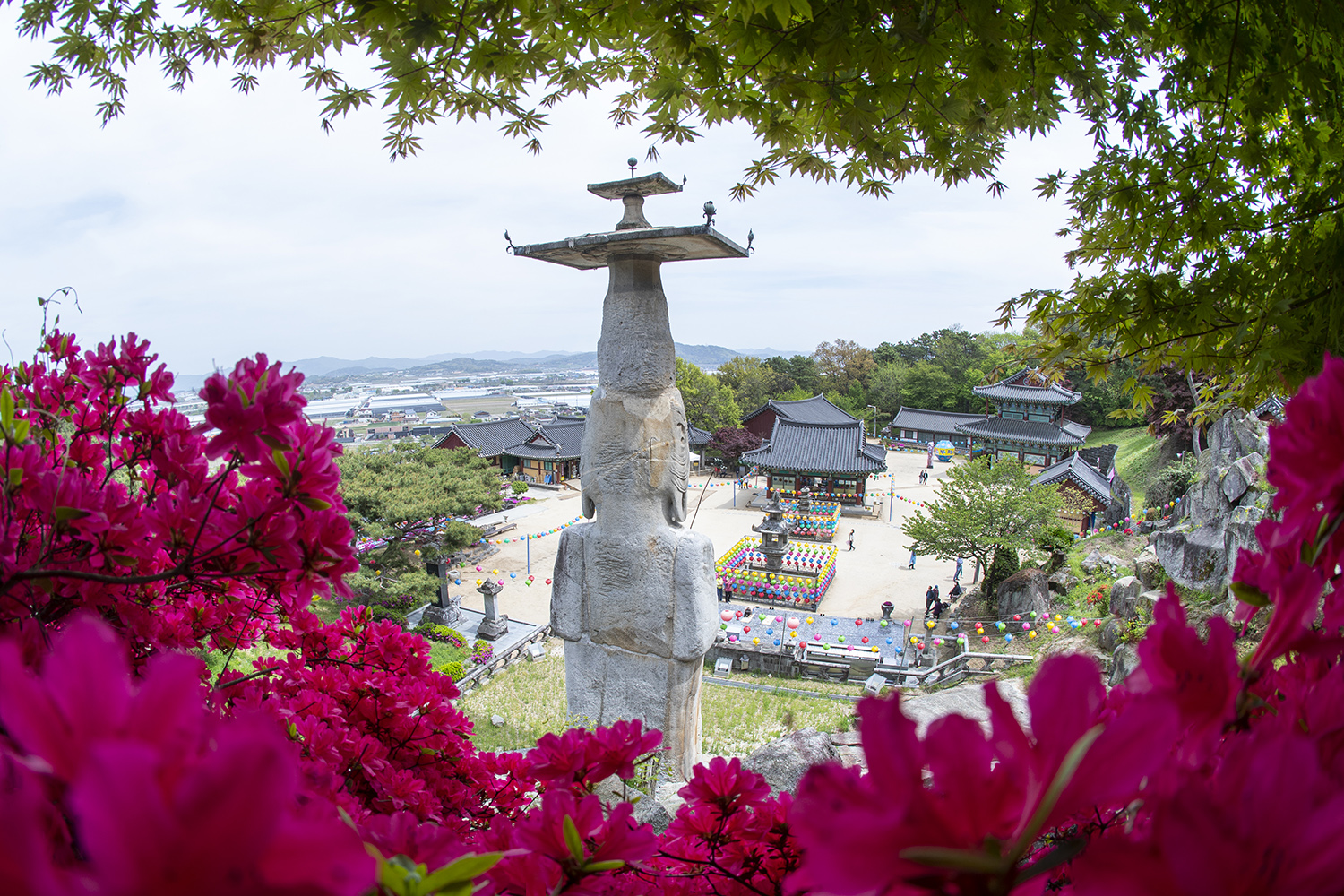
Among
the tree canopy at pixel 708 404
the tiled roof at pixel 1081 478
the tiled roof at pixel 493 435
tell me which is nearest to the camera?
the tiled roof at pixel 1081 478

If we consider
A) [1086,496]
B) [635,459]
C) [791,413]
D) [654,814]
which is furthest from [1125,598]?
[791,413]

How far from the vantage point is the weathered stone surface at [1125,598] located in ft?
38.9

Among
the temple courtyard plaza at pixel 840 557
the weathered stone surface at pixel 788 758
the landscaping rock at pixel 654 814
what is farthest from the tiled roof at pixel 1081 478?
the landscaping rock at pixel 654 814

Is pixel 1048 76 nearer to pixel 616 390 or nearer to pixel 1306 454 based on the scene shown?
pixel 1306 454

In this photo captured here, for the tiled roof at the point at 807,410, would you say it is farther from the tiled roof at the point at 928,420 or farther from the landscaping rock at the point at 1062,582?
the landscaping rock at the point at 1062,582

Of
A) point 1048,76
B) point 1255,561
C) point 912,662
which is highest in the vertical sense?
point 1048,76

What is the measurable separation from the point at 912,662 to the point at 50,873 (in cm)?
1391

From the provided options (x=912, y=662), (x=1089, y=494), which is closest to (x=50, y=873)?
(x=912, y=662)

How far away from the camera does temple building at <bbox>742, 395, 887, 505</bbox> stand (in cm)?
2620

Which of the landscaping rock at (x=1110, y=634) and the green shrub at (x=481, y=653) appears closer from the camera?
the landscaping rock at (x=1110, y=634)

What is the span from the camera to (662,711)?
471cm

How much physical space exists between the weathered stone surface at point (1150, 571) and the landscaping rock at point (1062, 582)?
150 cm

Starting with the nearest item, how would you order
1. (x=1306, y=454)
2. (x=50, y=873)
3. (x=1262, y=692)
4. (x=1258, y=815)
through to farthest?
(x=50, y=873), (x=1258, y=815), (x=1306, y=454), (x=1262, y=692)

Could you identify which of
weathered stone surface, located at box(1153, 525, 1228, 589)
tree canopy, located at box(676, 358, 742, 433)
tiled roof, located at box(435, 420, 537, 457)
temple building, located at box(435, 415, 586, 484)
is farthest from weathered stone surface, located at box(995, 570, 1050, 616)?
tree canopy, located at box(676, 358, 742, 433)
